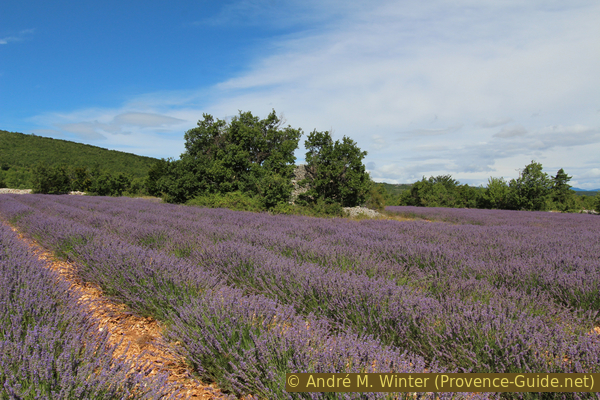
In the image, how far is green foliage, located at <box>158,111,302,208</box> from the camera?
1586 centimetres

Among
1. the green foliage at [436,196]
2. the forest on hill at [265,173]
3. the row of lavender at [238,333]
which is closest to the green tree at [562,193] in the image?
the forest on hill at [265,173]

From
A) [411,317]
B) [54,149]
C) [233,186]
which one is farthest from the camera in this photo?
[54,149]

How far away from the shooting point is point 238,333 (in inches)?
70.1

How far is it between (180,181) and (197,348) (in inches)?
631

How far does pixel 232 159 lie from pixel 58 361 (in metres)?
15.2

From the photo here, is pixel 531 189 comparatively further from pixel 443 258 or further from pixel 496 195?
pixel 443 258

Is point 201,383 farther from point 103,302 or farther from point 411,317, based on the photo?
point 103,302

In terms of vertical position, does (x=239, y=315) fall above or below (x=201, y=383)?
above

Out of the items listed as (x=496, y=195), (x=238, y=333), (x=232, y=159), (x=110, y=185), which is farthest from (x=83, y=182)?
(x=496, y=195)

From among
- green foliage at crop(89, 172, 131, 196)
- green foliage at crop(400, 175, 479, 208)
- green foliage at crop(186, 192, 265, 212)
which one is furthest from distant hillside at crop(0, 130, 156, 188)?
green foliage at crop(400, 175, 479, 208)

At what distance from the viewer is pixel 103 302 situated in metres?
2.85

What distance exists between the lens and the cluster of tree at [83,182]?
28312 mm

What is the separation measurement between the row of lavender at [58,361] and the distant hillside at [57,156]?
47319 millimetres

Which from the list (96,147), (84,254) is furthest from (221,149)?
(96,147)
